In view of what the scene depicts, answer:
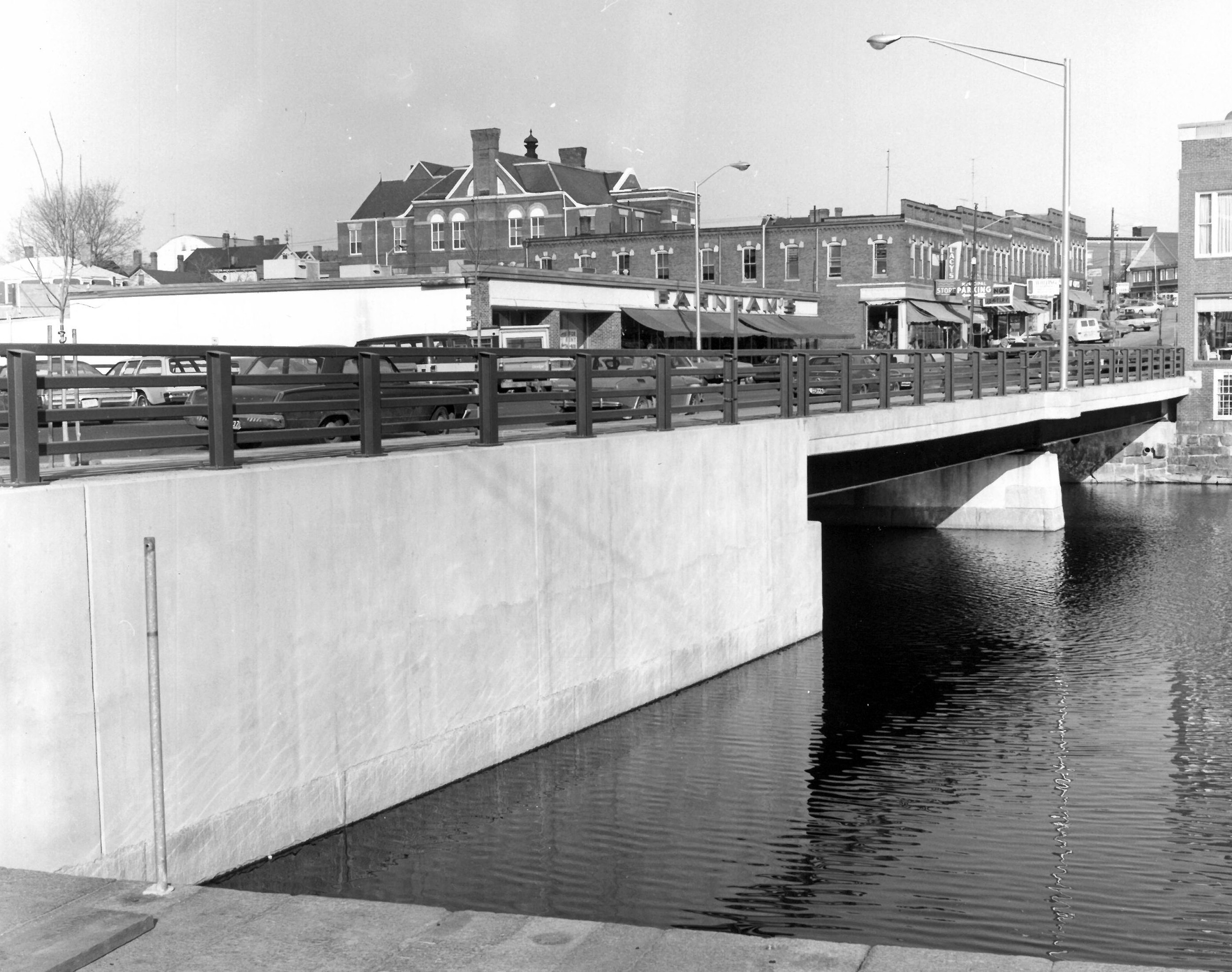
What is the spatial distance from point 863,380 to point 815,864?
46.0ft

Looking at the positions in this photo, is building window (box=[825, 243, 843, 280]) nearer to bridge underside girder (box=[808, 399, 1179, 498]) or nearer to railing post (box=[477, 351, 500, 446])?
bridge underside girder (box=[808, 399, 1179, 498])

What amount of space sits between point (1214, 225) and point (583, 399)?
38966 millimetres

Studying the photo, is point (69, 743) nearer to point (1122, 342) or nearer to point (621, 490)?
point (621, 490)

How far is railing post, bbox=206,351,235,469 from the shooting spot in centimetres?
1086

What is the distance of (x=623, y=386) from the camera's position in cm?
2900

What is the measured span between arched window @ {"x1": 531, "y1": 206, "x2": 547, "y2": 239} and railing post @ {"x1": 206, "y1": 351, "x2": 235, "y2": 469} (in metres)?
73.4

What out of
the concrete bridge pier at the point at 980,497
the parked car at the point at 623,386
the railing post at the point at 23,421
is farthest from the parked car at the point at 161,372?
the concrete bridge pier at the point at 980,497

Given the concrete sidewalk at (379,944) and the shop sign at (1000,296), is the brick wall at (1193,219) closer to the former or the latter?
the shop sign at (1000,296)

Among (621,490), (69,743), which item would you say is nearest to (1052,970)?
(69,743)

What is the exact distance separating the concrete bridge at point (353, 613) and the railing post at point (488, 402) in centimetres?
5

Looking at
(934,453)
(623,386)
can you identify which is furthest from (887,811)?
(934,453)

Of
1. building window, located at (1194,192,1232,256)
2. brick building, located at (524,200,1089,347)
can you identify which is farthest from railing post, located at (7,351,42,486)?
brick building, located at (524,200,1089,347)

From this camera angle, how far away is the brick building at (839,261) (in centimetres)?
7062

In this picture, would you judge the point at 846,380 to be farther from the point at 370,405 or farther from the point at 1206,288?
the point at 1206,288
